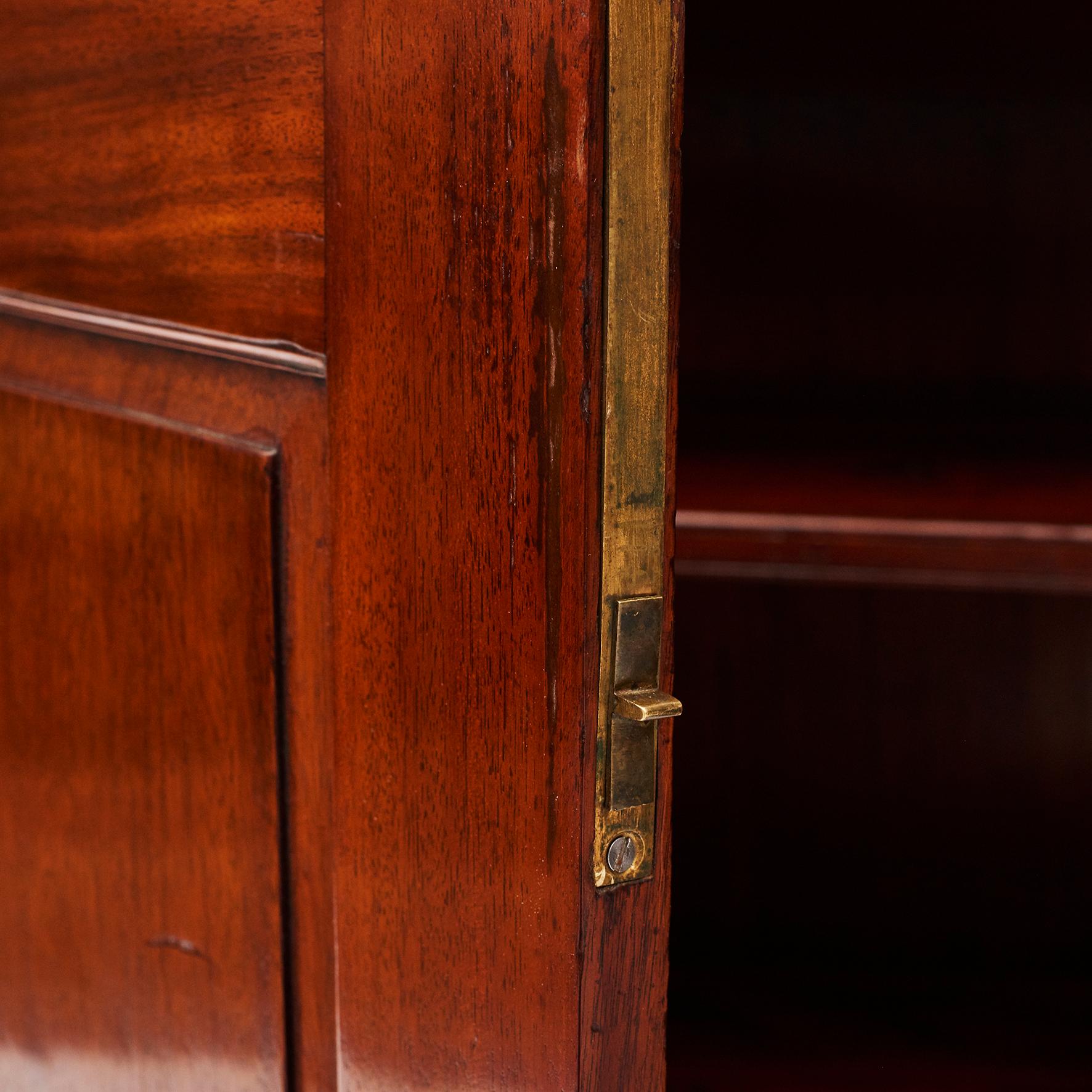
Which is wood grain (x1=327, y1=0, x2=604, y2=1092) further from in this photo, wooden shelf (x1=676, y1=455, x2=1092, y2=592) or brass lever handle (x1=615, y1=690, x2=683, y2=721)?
wooden shelf (x1=676, y1=455, x2=1092, y2=592)

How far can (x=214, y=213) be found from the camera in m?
0.41

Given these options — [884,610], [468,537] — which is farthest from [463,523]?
[884,610]

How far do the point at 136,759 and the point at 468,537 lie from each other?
0.62ft

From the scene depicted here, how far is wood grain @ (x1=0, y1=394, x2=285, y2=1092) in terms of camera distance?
16.5 inches

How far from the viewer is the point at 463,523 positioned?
1.13 feet

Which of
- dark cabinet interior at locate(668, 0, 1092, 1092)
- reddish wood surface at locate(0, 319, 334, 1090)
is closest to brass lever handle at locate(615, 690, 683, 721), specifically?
reddish wood surface at locate(0, 319, 334, 1090)

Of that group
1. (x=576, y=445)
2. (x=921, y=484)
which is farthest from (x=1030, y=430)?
(x=576, y=445)

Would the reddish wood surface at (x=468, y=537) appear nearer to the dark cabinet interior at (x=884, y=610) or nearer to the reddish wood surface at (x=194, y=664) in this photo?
the reddish wood surface at (x=194, y=664)

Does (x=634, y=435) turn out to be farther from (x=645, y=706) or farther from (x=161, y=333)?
(x=161, y=333)

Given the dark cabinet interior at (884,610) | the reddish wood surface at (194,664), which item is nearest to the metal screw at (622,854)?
the reddish wood surface at (194,664)

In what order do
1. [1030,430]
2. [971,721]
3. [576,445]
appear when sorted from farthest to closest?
[971,721], [1030,430], [576,445]

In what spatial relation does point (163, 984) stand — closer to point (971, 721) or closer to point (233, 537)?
point (233, 537)

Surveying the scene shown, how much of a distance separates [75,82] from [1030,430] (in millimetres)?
467

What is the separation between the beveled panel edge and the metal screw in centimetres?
16
